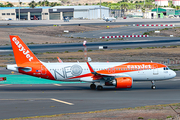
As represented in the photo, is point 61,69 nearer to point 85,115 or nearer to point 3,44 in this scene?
point 85,115

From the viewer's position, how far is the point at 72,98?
35531 mm

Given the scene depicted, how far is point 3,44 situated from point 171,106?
7311 cm

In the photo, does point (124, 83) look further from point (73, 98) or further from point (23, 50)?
point (23, 50)

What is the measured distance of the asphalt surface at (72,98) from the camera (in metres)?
30.1

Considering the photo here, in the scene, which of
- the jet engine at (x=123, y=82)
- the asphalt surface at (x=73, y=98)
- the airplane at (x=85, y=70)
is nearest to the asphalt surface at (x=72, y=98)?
the asphalt surface at (x=73, y=98)

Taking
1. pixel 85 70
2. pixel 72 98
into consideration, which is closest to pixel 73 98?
pixel 72 98

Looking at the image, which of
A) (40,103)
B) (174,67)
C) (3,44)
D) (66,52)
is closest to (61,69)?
(40,103)

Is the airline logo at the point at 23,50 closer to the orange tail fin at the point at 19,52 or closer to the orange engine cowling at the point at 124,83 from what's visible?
the orange tail fin at the point at 19,52

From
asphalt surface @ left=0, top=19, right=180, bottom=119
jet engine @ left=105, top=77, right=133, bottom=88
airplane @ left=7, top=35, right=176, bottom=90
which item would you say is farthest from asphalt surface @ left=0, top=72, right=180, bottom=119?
airplane @ left=7, top=35, right=176, bottom=90

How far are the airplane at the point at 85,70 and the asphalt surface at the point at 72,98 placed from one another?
5.85ft

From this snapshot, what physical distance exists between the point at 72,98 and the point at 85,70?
21.9ft

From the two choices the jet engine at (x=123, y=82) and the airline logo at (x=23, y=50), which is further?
the airline logo at (x=23, y=50)

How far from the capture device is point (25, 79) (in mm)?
50188

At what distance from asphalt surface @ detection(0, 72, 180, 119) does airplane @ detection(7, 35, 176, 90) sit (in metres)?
1.78
